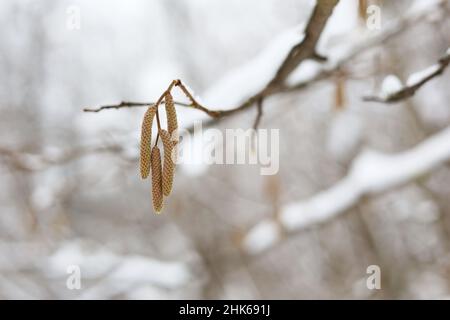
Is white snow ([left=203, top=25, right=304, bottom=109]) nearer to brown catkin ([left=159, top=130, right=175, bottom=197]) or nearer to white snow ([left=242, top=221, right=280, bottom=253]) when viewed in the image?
brown catkin ([left=159, top=130, right=175, bottom=197])

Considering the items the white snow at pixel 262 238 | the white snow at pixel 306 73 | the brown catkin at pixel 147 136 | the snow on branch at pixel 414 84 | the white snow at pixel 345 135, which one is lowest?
the brown catkin at pixel 147 136

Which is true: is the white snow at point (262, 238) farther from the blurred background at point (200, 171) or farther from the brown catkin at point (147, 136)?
the brown catkin at point (147, 136)

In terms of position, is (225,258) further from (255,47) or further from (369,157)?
(255,47)

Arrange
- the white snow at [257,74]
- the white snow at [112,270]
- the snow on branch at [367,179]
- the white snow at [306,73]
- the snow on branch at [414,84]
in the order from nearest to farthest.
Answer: the snow on branch at [414,84] < the white snow at [257,74] < the white snow at [306,73] < the snow on branch at [367,179] < the white snow at [112,270]

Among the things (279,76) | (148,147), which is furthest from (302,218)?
(148,147)

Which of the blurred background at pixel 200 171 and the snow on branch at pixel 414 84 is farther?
the blurred background at pixel 200 171

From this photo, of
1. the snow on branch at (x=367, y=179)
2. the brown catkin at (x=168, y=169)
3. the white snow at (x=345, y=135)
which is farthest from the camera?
the white snow at (x=345, y=135)

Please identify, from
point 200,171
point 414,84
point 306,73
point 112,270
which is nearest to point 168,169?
point 414,84

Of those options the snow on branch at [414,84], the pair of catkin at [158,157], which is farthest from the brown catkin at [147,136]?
the snow on branch at [414,84]
